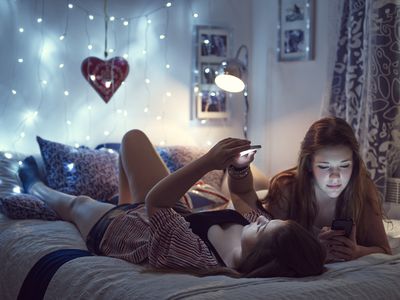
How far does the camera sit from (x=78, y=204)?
8.95 feet

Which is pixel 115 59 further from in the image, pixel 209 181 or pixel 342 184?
pixel 342 184

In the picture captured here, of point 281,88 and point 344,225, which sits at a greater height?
point 281,88

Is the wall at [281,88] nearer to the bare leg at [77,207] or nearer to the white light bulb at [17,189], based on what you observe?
the bare leg at [77,207]

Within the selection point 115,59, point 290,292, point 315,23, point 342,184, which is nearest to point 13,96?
point 115,59

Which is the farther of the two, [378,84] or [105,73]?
[105,73]

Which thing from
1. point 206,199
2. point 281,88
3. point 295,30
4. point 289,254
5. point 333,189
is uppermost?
point 295,30

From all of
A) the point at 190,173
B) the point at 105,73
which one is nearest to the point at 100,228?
the point at 190,173

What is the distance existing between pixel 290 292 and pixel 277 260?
0.16 meters

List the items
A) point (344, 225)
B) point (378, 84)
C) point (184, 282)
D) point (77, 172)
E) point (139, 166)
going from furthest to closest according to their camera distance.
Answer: point (77, 172)
point (378, 84)
point (139, 166)
point (344, 225)
point (184, 282)

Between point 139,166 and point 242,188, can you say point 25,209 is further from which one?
point 242,188

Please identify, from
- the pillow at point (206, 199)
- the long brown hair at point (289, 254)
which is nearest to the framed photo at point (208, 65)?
the pillow at point (206, 199)

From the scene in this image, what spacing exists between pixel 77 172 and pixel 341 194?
1.55 m

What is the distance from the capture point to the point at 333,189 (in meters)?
2.16

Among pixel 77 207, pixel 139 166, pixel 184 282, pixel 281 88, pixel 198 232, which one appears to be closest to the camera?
pixel 184 282
